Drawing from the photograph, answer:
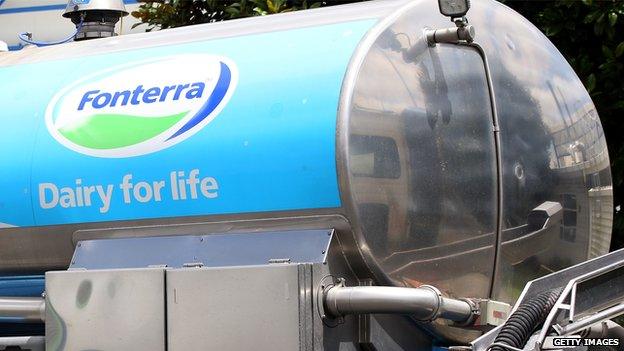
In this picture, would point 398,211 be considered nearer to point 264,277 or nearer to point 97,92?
point 264,277

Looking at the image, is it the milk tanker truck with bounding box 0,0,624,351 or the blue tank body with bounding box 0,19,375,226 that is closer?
the milk tanker truck with bounding box 0,0,624,351

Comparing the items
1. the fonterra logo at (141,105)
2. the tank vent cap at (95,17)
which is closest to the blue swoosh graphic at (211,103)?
the fonterra logo at (141,105)

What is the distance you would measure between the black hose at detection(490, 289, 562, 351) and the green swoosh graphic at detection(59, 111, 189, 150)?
1.42 metres

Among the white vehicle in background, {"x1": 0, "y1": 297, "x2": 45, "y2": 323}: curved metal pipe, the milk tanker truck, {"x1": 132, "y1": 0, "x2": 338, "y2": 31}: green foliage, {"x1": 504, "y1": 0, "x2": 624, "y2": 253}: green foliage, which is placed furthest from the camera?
the white vehicle in background

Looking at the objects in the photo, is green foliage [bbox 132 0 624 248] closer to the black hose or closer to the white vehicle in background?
the black hose

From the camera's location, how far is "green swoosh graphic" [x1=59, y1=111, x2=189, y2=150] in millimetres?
4277

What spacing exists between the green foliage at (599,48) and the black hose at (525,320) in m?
2.87

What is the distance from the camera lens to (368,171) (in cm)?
390

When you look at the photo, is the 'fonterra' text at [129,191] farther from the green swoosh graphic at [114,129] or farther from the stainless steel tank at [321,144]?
the green swoosh graphic at [114,129]

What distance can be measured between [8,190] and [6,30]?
26.0 feet

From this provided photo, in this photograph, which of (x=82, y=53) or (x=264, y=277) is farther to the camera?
(x=82, y=53)

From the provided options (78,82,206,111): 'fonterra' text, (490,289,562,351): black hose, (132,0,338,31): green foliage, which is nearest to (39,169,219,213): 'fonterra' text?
(78,82,206,111): 'fonterra' text

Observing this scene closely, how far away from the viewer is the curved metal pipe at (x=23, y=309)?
4383 mm

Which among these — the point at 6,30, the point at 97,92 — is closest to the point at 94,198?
the point at 97,92
